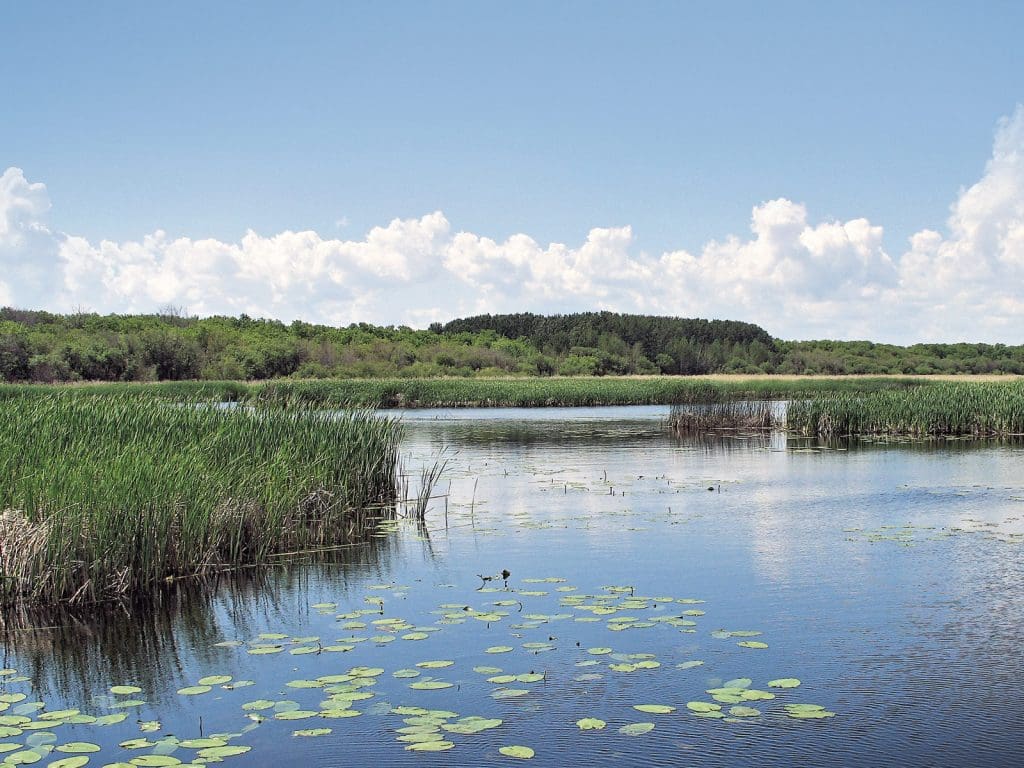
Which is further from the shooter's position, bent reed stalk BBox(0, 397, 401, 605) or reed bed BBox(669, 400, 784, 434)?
reed bed BBox(669, 400, 784, 434)

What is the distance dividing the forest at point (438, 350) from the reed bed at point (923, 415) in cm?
5391

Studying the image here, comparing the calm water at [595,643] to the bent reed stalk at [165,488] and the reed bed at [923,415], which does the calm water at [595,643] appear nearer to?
the bent reed stalk at [165,488]

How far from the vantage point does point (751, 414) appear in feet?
116

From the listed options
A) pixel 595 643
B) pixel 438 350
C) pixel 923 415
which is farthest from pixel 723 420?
pixel 438 350

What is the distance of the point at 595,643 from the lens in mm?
8148

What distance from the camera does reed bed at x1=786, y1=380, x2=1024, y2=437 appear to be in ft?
99.9

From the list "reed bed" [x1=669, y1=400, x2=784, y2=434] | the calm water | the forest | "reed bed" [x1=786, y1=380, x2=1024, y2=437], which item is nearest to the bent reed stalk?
the calm water

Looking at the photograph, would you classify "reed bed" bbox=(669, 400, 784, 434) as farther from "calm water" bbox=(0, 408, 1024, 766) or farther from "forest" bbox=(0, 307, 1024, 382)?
"forest" bbox=(0, 307, 1024, 382)

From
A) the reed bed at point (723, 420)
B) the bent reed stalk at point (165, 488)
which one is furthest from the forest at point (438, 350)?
the bent reed stalk at point (165, 488)

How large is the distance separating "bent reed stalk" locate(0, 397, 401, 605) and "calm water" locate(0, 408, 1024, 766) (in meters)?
0.61

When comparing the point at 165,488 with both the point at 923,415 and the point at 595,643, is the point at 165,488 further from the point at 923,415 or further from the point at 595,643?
the point at 923,415

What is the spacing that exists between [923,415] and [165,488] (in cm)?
2616

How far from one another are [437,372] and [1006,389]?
5723cm

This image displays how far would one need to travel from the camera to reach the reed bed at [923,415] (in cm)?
3044
